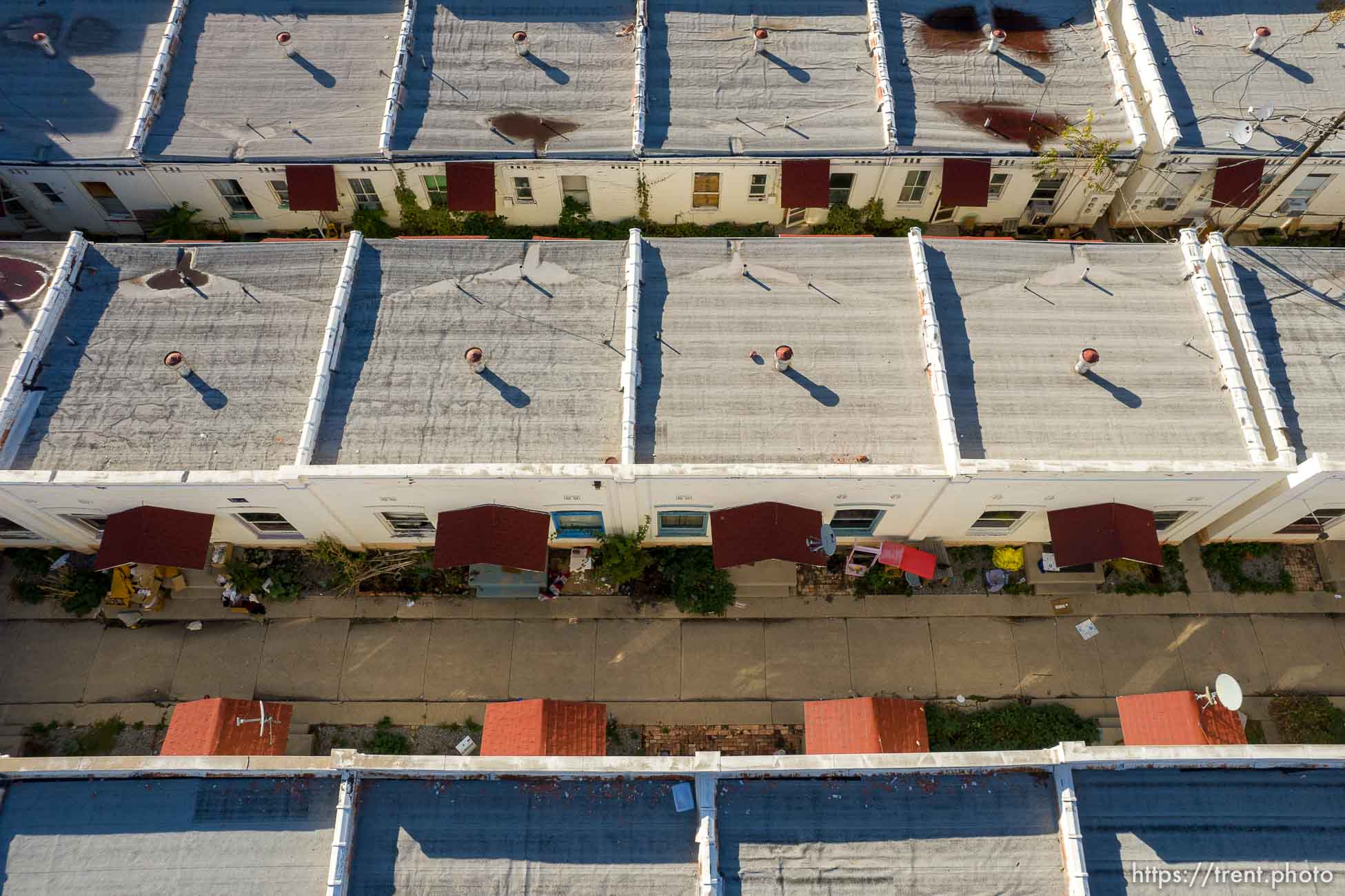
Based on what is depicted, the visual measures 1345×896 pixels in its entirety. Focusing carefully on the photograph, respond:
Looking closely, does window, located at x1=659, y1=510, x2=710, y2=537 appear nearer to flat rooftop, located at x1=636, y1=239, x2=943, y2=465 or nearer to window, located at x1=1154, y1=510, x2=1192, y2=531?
flat rooftop, located at x1=636, y1=239, x2=943, y2=465

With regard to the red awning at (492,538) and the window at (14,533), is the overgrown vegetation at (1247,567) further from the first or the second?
the window at (14,533)

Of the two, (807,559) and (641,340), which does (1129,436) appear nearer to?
(807,559)

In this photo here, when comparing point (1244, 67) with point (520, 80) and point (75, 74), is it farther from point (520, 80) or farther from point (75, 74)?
point (75, 74)

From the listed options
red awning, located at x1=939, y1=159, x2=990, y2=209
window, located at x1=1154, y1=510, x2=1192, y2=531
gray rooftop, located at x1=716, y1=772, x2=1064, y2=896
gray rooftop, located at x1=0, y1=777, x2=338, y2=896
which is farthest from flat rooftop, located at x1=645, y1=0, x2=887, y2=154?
gray rooftop, located at x1=0, y1=777, x2=338, y2=896

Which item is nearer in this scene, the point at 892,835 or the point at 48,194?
the point at 892,835

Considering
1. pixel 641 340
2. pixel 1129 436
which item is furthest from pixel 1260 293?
pixel 641 340

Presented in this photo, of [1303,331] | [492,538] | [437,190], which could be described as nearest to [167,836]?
[492,538]
